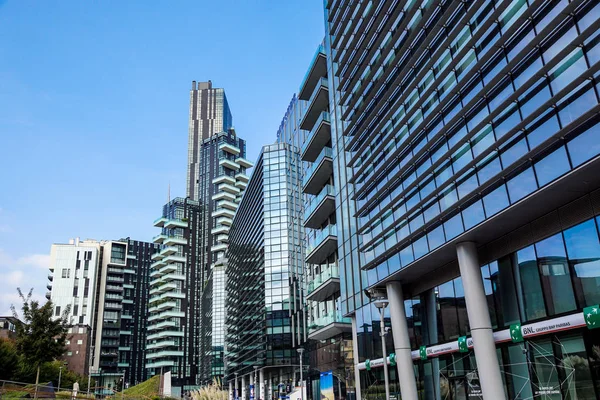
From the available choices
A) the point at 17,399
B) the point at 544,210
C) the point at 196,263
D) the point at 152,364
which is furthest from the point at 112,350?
the point at 544,210

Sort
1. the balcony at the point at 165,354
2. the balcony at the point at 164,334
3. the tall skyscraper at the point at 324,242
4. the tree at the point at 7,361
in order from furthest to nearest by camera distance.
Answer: the balcony at the point at 164,334
the balcony at the point at 165,354
the tree at the point at 7,361
the tall skyscraper at the point at 324,242

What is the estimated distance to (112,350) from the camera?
146m

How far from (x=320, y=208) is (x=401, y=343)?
48.7 ft

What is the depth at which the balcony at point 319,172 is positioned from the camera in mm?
41916

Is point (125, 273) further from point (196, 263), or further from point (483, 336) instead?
point (483, 336)

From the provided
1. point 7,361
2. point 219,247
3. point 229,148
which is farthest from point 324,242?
point 229,148

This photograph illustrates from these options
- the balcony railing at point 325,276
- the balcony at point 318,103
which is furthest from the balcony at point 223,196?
the balcony railing at point 325,276

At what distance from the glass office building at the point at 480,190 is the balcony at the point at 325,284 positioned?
223 inches

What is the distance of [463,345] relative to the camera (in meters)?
24.7

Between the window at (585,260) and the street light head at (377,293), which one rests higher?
the street light head at (377,293)

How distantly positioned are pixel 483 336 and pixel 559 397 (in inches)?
135

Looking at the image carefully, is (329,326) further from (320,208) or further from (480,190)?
(480,190)

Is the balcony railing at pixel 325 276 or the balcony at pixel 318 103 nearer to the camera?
the balcony railing at pixel 325 276

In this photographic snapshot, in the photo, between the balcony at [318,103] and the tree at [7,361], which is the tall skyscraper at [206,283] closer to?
the tree at [7,361]
